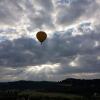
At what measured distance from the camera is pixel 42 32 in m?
73.1

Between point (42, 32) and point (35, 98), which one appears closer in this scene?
point (42, 32)

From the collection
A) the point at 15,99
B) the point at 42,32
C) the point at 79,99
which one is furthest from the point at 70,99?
the point at 42,32

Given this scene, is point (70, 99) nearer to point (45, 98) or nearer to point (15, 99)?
point (45, 98)

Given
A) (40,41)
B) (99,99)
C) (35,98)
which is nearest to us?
(40,41)

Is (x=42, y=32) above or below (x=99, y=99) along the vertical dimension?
above

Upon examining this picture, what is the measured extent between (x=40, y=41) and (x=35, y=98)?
76084 millimetres

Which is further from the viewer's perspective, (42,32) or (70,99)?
(70,99)

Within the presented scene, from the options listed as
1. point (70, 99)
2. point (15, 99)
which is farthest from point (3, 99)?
point (70, 99)

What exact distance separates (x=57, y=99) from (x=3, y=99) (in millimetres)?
23300

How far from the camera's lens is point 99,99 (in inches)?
5271

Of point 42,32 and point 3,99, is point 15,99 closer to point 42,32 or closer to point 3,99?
point 3,99

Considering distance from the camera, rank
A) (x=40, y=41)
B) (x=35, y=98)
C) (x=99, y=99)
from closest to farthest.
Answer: (x=40, y=41) → (x=99, y=99) → (x=35, y=98)

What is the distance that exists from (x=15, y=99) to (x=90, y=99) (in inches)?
1262

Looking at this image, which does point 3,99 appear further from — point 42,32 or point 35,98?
point 42,32
